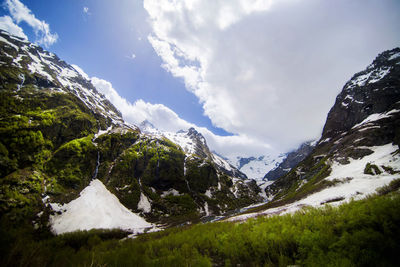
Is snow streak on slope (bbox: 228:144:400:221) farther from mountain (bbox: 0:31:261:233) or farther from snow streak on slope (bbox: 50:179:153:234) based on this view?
mountain (bbox: 0:31:261:233)

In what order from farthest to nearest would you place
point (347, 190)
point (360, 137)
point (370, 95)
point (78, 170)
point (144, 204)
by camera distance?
point (370, 95) → point (360, 137) → point (144, 204) → point (78, 170) → point (347, 190)

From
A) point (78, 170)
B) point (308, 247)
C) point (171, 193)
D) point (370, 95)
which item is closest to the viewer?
point (308, 247)

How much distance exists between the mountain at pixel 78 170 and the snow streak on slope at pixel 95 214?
0.35 metres

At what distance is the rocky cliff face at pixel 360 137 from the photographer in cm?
4916

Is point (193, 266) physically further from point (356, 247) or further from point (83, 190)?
point (83, 190)

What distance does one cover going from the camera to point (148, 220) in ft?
212

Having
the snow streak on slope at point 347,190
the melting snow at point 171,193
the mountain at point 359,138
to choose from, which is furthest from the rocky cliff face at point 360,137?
the melting snow at point 171,193

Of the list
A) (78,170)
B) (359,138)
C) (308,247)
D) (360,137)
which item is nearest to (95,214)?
(78,170)

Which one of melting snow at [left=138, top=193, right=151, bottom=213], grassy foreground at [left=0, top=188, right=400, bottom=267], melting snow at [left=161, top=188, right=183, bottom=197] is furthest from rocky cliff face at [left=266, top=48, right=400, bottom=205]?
melting snow at [left=138, top=193, right=151, bottom=213]

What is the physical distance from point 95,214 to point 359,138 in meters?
125

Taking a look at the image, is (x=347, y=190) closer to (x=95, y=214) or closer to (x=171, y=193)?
(x=95, y=214)

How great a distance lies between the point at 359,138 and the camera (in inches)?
3127

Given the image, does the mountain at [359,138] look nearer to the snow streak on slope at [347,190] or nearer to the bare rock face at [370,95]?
the bare rock face at [370,95]

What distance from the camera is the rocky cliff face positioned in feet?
161
